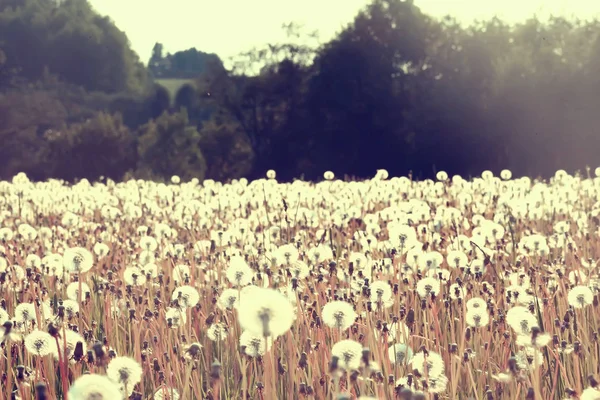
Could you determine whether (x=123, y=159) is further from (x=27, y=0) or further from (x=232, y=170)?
(x=27, y=0)

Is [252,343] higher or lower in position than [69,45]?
lower

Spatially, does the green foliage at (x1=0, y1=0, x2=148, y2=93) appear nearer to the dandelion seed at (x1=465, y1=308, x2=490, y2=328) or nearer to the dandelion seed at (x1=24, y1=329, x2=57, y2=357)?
the dandelion seed at (x1=24, y1=329, x2=57, y2=357)

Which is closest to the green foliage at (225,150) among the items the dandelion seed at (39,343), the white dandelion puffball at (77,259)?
the white dandelion puffball at (77,259)

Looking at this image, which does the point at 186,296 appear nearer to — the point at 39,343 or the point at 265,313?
the point at 39,343

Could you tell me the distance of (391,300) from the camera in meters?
3.12

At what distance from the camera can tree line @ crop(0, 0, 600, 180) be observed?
2258cm

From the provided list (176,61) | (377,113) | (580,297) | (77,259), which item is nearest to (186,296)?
(77,259)

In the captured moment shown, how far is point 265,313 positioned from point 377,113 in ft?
77.7

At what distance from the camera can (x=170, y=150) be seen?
30.7m

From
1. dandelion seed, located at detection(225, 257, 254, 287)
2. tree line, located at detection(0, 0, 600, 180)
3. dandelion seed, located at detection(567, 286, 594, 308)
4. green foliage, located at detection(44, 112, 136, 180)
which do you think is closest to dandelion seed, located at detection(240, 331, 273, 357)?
dandelion seed, located at detection(225, 257, 254, 287)

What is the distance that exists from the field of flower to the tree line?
15747mm

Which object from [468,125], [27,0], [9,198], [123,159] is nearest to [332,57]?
[468,125]

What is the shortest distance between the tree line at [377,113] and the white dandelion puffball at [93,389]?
1886cm

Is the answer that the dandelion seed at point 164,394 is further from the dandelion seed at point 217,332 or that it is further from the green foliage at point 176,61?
the green foliage at point 176,61
